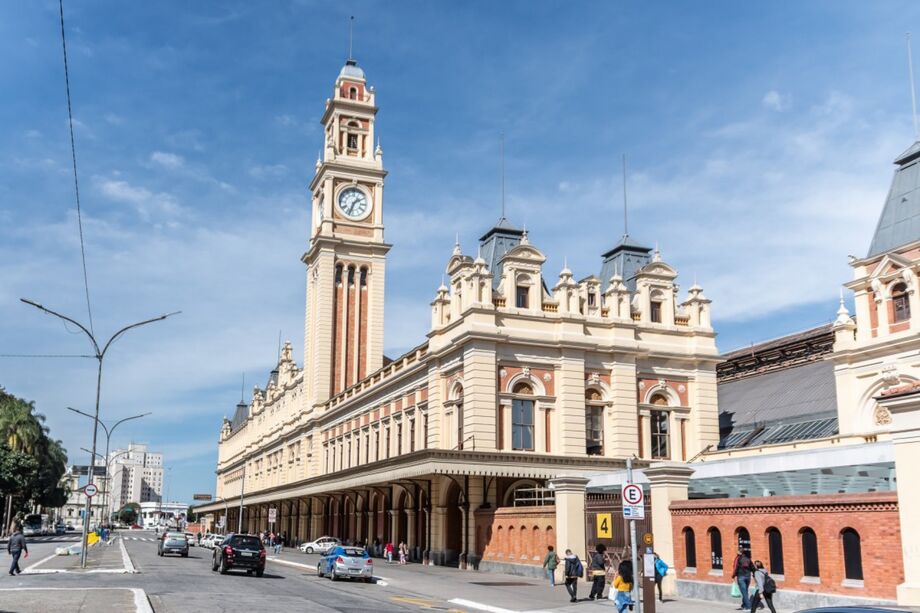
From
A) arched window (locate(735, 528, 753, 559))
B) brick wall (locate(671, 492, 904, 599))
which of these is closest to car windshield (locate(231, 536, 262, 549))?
brick wall (locate(671, 492, 904, 599))

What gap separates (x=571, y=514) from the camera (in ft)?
111

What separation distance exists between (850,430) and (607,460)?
10.7 metres

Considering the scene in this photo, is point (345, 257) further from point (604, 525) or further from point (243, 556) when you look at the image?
point (604, 525)

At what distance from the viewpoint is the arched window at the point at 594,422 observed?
147 feet

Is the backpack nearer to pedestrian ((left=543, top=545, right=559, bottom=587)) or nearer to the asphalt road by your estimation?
the asphalt road

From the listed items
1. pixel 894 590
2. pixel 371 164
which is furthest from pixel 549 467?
pixel 371 164

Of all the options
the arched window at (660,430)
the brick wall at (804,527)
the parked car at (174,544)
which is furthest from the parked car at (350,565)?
the parked car at (174,544)

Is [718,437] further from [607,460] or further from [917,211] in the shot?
[917,211]

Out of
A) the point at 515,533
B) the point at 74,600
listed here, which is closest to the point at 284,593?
the point at 74,600

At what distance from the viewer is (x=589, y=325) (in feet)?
150

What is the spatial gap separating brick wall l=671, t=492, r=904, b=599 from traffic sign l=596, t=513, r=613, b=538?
3.07 m

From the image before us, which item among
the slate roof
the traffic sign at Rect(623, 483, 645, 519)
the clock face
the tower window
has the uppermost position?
the clock face

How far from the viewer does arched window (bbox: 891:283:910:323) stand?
37697 mm

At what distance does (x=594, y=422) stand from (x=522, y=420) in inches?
151
